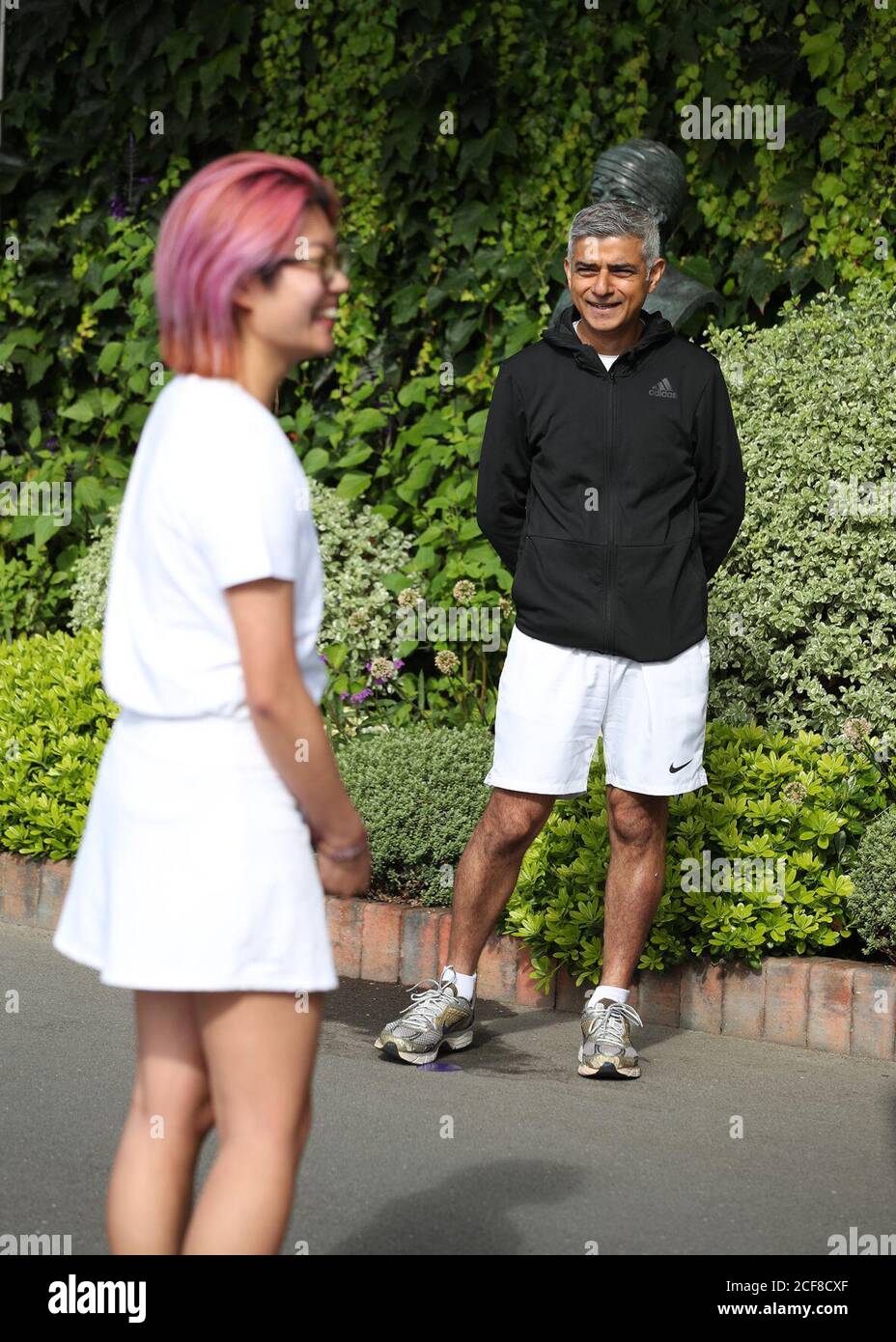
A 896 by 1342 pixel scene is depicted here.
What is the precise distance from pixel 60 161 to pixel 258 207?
742 cm

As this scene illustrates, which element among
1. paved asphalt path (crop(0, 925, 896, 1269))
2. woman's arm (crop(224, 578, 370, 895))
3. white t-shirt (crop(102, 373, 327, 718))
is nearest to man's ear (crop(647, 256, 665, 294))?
paved asphalt path (crop(0, 925, 896, 1269))

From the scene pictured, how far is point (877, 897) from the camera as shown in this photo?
15.6 feet

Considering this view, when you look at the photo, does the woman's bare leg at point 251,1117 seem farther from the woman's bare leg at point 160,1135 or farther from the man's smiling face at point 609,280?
the man's smiling face at point 609,280

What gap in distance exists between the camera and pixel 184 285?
89.4 inches

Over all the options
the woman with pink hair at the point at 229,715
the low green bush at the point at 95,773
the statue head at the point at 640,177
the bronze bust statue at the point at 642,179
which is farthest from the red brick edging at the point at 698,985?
the woman with pink hair at the point at 229,715

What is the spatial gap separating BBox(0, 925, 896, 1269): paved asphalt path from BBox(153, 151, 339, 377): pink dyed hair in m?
1.79

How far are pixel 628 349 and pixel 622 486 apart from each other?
0.36 metres

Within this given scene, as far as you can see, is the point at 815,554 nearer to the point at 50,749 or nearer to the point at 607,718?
the point at 607,718

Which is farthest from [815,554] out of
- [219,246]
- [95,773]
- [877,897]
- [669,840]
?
[219,246]

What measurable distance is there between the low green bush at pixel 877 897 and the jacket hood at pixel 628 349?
1547 millimetres

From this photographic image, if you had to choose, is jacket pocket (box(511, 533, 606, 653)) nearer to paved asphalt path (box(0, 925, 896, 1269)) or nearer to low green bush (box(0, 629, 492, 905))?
paved asphalt path (box(0, 925, 896, 1269))

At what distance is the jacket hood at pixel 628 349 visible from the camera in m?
4.43

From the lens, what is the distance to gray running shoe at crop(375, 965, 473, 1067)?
448cm

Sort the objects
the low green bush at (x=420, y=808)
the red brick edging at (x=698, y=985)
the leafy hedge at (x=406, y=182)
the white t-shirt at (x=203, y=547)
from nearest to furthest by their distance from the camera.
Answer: the white t-shirt at (x=203, y=547) < the red brick edging at (x=698, y=985) < the low green bush at (x=420, y=808) < the leafy hedge at (x=406, y=182)
